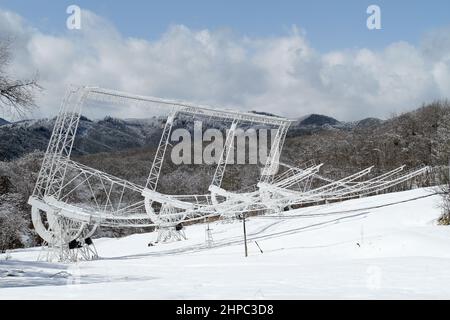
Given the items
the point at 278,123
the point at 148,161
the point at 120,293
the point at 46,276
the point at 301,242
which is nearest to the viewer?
the point at 120,293

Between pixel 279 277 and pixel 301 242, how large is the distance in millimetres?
14900

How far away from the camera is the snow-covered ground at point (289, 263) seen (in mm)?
9023

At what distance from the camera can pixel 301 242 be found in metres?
26.6

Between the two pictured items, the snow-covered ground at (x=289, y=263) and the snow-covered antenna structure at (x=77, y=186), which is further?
the snow-covered antenna structure at (x=77, y=186)

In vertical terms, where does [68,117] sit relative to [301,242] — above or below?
above

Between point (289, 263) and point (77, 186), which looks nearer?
point (289, 263)

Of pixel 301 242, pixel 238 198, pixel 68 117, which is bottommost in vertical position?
pixel 301 242

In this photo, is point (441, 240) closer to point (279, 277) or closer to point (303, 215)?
point (279, 277)

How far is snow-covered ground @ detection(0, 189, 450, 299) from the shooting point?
355 inches

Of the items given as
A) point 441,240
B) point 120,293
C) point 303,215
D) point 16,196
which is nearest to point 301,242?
point 441,240

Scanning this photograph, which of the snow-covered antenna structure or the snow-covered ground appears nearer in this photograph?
the snow-covered ground

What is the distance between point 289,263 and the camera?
59.0 ft
